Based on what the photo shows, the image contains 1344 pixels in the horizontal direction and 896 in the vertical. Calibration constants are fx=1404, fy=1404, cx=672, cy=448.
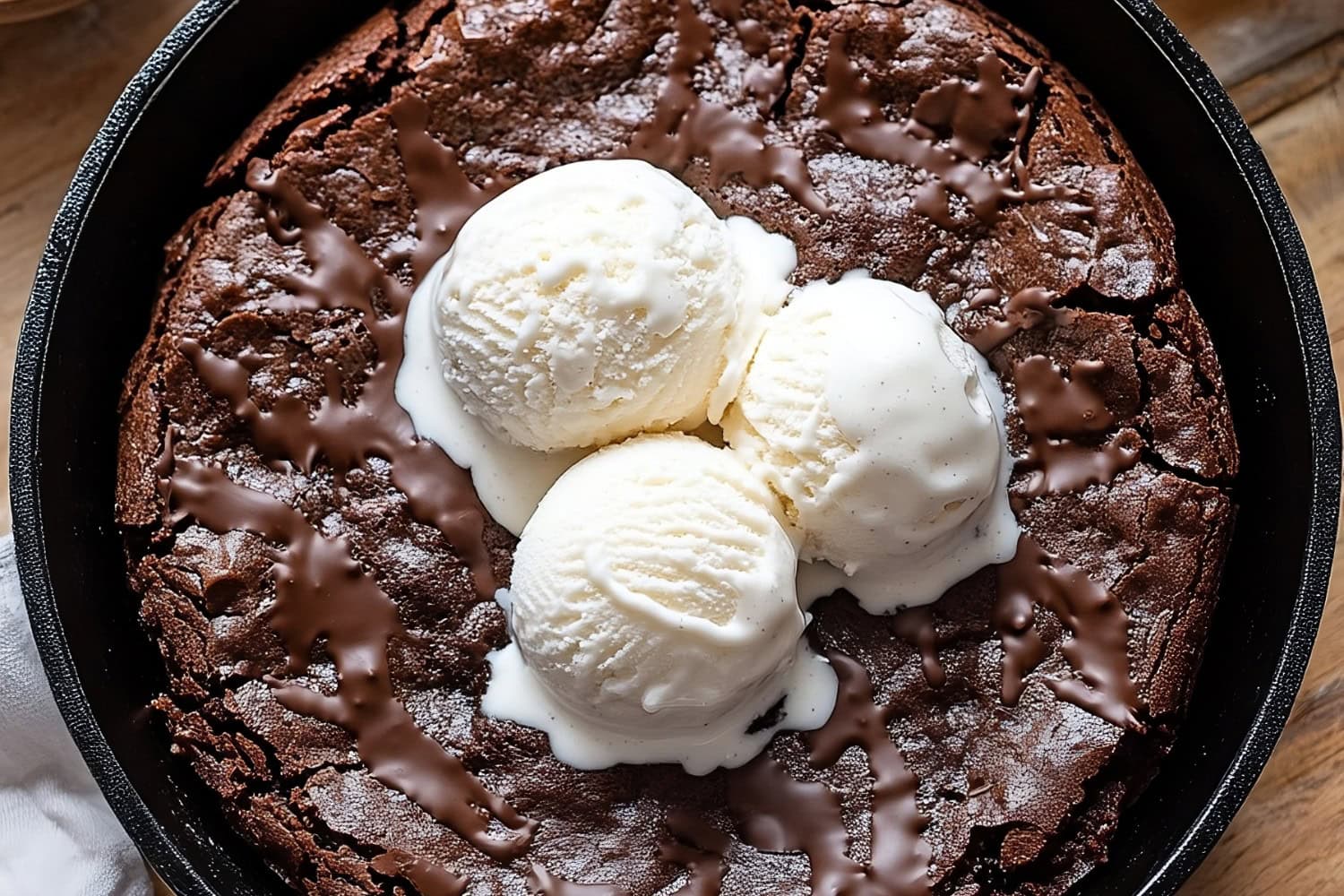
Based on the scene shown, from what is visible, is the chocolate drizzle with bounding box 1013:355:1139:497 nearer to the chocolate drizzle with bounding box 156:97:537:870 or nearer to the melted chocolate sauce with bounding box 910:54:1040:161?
the melted chocolate sauce with bounding box 910:54:1040:161

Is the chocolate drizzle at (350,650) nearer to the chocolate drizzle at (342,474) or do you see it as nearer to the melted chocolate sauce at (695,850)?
the chocolate drizzle at (342,474)

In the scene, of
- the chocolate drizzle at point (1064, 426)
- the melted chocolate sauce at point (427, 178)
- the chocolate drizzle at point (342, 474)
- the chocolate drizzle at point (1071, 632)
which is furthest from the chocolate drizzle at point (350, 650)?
the chocolate drizzle at point (1064, 426)

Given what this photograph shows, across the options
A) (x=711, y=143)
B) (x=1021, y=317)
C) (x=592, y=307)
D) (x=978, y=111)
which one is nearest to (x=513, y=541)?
(x=592, y=307)

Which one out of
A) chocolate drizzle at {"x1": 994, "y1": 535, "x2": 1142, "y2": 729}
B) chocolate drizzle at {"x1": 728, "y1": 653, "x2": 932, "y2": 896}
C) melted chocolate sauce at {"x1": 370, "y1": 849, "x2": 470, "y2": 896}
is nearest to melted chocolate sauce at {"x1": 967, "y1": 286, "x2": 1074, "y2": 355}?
chocolate drizzle at {"x1": 994, "y1": 535, "x2": 1142, "y2": 729}

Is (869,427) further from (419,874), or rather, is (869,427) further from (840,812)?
(419,874)

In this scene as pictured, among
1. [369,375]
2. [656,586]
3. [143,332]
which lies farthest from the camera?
[143,332]
